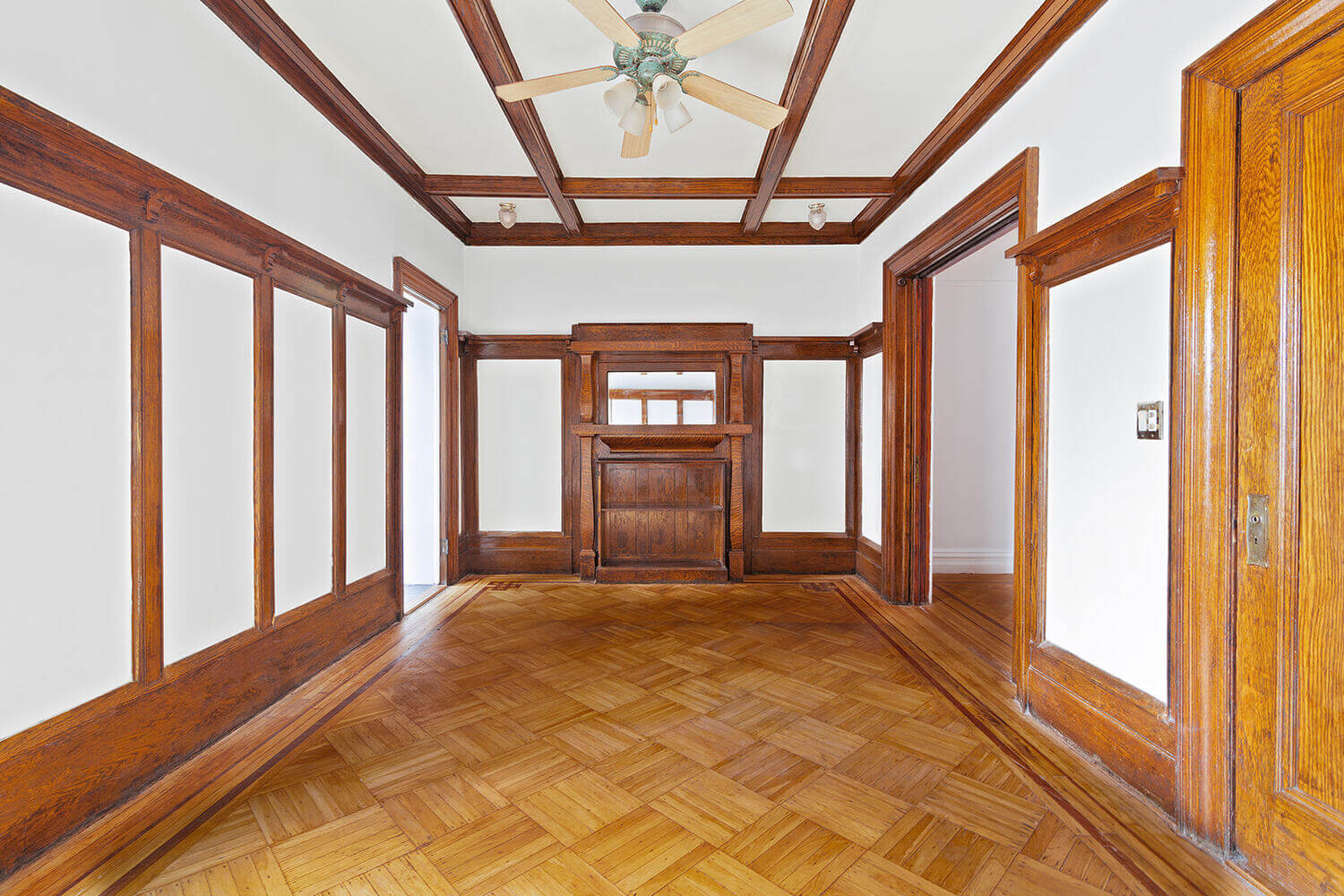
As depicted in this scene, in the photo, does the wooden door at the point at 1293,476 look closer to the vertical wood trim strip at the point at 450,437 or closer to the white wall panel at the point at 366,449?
the white wall panel at the point at 366,449

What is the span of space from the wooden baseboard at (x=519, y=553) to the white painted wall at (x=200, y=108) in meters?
2.29

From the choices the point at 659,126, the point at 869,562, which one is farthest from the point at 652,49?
the point at 869,562

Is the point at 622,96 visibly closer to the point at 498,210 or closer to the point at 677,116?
the point at 677,116

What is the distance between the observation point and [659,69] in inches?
87.7

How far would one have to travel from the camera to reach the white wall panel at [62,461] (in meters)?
1.44

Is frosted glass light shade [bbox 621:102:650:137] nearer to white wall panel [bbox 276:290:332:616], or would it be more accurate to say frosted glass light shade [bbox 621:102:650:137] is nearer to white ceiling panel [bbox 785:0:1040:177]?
white ceiling panel [bbox 785:0:1040:177]

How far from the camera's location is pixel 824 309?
15.3 feet

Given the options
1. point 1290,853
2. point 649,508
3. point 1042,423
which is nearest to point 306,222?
point 649,508

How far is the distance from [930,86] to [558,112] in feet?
6.11

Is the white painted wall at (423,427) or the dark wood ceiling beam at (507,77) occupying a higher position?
the dark wood ceiling beam at (507,77)

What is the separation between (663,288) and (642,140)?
6.70 ft

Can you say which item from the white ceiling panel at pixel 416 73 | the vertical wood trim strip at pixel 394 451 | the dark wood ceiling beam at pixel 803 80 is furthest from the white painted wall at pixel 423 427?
the dark wood ceiling beam at pixel 803 80

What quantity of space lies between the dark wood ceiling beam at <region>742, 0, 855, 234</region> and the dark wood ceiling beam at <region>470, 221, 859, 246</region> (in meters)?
0.78

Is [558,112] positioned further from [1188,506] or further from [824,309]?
[1188,506]
